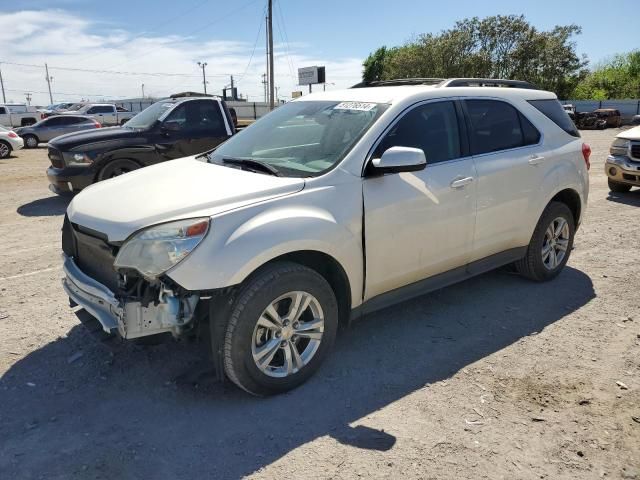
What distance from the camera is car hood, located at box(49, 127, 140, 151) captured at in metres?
8.42

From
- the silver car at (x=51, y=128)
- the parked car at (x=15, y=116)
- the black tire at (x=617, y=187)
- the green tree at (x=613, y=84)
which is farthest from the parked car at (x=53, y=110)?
the green tree at (x=613, y=84)

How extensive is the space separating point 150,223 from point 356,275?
133cm

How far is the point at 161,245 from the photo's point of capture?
111 inches

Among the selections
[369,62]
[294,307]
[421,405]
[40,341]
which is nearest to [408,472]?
[421,405]

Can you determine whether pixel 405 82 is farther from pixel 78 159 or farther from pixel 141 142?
pixel 78 159

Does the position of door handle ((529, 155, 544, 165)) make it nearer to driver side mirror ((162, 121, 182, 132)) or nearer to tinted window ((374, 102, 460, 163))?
tinted window ((374, 102, 460, 163))

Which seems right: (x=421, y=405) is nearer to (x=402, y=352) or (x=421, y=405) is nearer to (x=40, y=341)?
(x=402, y=352)

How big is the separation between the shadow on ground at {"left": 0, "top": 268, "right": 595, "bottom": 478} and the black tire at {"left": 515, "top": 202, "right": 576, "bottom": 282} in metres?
0.58

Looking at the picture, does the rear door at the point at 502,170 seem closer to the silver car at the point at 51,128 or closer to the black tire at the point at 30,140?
the silver car at the point at 51,128

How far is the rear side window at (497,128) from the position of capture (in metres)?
4.18

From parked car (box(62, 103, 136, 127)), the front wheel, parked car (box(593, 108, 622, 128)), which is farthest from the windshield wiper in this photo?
parked car (box(593, 108, 622, 128))

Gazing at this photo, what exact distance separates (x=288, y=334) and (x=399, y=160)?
1.29 meters

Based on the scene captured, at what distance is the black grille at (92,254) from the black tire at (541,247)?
3.61 meters

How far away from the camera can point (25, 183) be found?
39.5 feet
